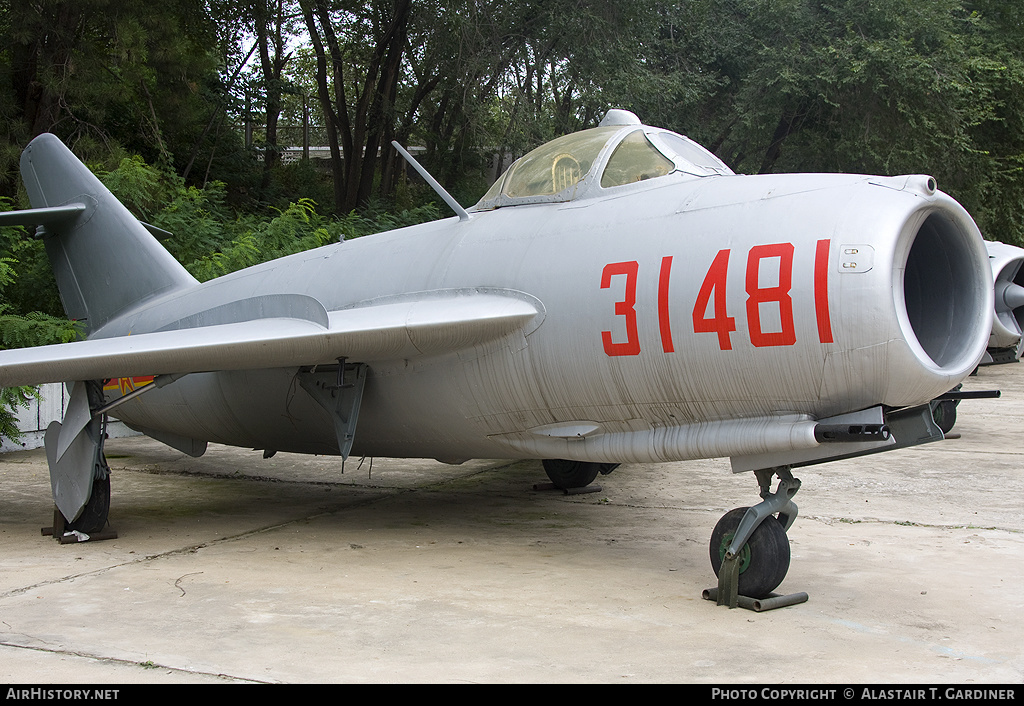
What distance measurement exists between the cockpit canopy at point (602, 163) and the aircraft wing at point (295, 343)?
0.87 m

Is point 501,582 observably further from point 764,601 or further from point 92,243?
point 92,243

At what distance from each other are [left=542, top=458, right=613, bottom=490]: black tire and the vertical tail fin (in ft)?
A: 12.8

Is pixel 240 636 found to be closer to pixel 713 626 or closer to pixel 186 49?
pixel 713 626

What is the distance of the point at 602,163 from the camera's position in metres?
6.02

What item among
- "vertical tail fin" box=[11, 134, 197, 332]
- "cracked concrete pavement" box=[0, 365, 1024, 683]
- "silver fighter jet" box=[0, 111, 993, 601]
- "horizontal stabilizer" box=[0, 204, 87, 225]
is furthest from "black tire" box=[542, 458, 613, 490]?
"horizontal stabilizer" box=[0, 204, 87, 225]

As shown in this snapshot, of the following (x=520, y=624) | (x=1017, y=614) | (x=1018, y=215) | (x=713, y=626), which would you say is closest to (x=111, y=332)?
(x=520, y=624)

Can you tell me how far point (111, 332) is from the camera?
8680 millimetres

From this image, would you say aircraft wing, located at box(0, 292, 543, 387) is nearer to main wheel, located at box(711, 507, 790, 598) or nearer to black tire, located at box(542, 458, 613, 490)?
main wheel, located at box(711, 507, 790, 598)

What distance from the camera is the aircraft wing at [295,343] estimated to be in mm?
5703

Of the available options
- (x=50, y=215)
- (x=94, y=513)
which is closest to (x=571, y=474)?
(x=94, y=513)

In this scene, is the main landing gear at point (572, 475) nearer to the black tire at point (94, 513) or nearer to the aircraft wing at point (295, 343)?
the aircraft wing at point (295, 343)

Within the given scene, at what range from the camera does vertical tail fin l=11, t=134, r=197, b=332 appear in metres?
8.62

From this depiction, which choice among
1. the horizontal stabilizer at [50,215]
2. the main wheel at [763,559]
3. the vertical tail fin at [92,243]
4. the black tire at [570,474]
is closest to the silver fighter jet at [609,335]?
the main wheel at [763,559]
